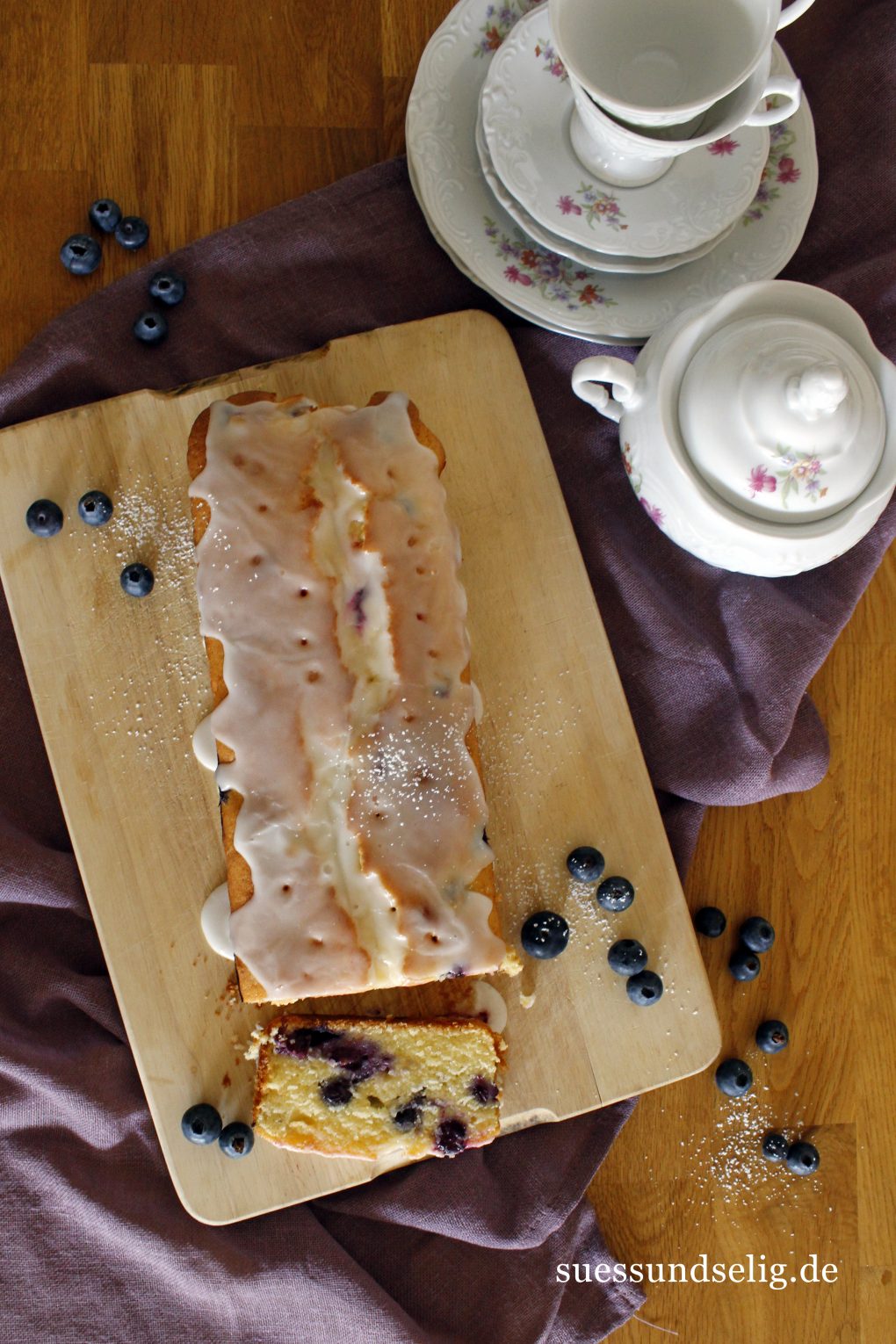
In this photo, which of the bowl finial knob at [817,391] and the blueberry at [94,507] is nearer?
the bowl finial knob at [817,391]

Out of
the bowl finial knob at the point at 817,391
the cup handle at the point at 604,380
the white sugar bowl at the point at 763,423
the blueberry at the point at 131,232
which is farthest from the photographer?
the blueberry at the point at 131,232

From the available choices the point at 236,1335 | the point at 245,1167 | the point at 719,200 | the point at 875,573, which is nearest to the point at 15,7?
the point at 719,200

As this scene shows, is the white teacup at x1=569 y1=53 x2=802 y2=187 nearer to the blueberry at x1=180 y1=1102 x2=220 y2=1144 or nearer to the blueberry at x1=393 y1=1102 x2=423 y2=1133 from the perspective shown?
the blueberry at x1=393 y1=1102 x2=423 y2=1133

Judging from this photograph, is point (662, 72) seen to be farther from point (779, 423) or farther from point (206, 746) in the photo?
point (206, 746)

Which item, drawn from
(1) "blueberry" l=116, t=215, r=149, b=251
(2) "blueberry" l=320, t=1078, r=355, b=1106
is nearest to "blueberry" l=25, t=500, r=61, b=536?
(1) "blueberry" l=116, t=215, r=149, b=251

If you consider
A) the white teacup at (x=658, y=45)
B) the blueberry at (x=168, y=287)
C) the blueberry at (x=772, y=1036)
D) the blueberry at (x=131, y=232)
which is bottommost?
the blueberry at (x=772, y=1036)

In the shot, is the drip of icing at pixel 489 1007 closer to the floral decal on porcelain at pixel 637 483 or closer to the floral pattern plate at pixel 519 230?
the floral decal on porcelain at pixel 637 483

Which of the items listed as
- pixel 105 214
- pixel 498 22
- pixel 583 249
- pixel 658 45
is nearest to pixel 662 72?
pixel 658 45

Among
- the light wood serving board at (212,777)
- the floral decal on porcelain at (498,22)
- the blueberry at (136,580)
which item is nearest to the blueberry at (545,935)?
the light wood serving board at (212,777)
